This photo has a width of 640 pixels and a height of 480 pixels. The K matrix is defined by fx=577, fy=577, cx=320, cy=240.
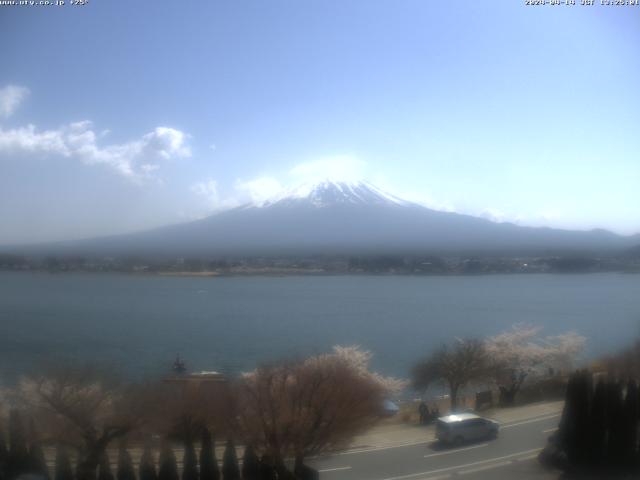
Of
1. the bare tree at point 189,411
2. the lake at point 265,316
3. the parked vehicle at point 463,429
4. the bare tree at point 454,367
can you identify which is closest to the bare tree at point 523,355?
the bare tree at point 454,367

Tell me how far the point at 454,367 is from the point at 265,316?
3.94 metres

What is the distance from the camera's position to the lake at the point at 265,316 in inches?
205

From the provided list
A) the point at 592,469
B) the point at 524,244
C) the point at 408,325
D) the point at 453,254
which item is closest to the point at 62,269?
the point at 408,325

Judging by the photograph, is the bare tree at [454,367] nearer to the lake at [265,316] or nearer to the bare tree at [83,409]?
the lake at [265,316]

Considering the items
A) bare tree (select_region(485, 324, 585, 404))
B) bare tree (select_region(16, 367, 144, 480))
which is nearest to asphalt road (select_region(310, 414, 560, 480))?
bare tree (select_region(485, 324, 585, 404))

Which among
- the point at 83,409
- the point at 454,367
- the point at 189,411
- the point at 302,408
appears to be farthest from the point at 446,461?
the point at 83,409

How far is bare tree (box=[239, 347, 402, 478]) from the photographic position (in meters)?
3.17

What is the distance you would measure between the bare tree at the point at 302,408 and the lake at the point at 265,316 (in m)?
0.81

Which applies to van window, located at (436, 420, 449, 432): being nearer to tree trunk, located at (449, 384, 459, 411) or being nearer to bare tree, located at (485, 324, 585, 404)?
tree trunk, located at (449, 384, 459, 411)

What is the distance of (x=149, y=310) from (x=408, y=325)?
3692mm

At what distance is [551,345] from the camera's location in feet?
20.3

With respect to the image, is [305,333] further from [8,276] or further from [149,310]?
[8,276]

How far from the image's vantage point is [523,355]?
5105 millimetres

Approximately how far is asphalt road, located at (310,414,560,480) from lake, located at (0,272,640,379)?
3.70ft
